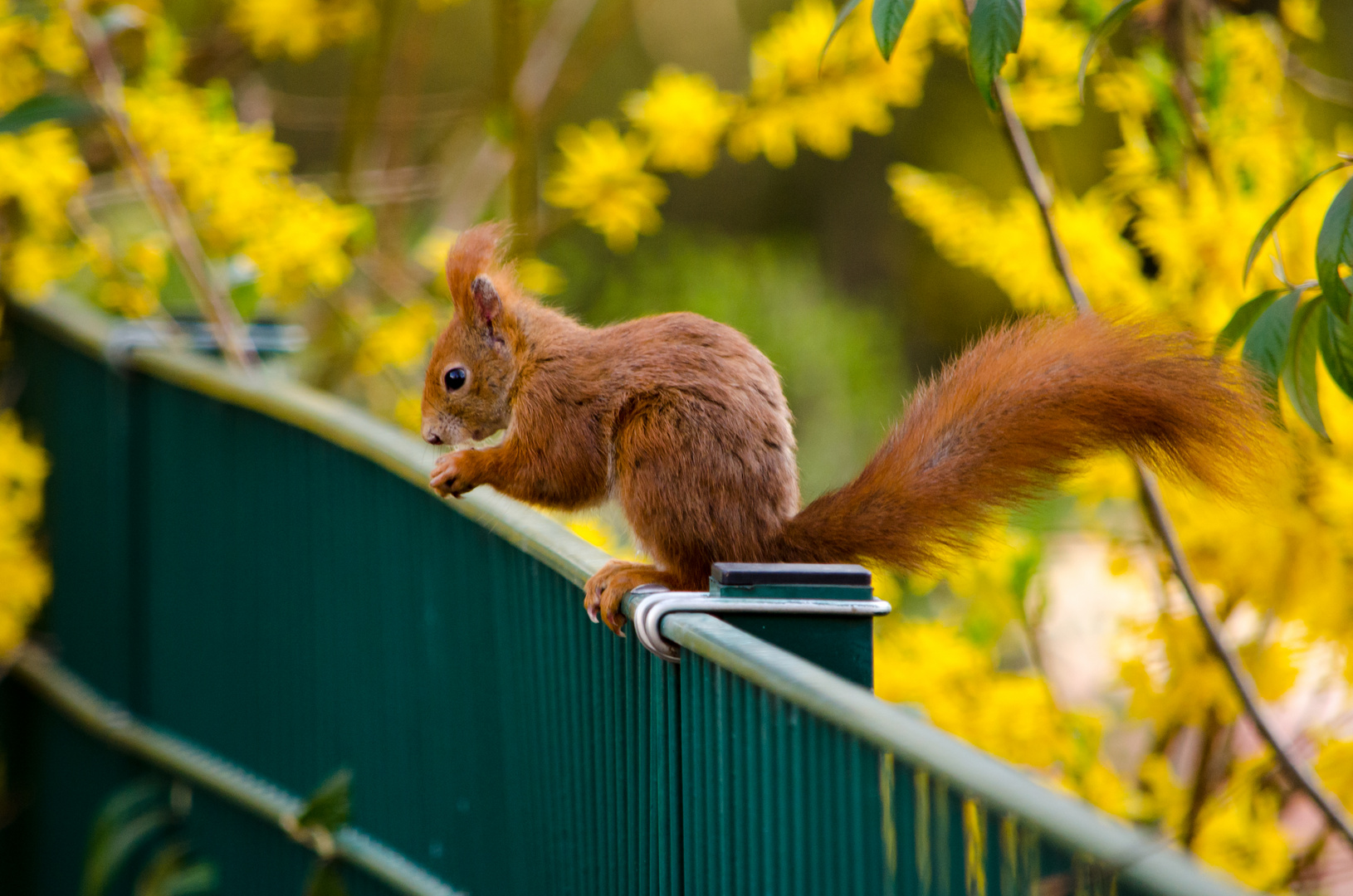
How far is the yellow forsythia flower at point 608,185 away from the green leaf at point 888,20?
1277 millimetres

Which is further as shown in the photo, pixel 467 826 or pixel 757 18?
pixel 757 18

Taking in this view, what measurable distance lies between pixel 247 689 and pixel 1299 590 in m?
1.29

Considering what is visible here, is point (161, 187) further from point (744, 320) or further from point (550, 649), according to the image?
point (744, 320)

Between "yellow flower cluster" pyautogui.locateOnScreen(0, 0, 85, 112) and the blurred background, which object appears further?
"yellow flower cluster" pyautogui.locateOnScreen(0, 0, 85, 112)

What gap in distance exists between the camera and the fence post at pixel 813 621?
86cm

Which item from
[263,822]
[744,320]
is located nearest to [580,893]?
[263,822]

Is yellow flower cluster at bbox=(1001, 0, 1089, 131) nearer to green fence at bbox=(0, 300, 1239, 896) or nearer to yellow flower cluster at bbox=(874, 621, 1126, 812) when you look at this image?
yellow flower cluster at bbox=(874, 621, 1126, 812)

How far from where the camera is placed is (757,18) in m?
6.07

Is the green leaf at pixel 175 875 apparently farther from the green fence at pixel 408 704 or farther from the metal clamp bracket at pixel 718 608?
the metal clamp bracket at pixel 718 608

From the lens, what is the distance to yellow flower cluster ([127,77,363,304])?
215cm

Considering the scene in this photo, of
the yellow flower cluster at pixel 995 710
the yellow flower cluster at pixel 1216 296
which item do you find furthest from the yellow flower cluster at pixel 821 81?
the yellow flower cluster at pixel 995 710

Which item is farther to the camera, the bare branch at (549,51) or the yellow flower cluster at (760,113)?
the bare branch at (549,51)

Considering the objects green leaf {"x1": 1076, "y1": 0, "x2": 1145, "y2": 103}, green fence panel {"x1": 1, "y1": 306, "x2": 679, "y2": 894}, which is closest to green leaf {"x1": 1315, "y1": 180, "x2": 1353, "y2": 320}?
green leaf {"x1": 1076, "y1": 0, "x2": 1145, "y2": 103}

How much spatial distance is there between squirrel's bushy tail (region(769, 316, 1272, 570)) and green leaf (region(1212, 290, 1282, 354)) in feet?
0.06
